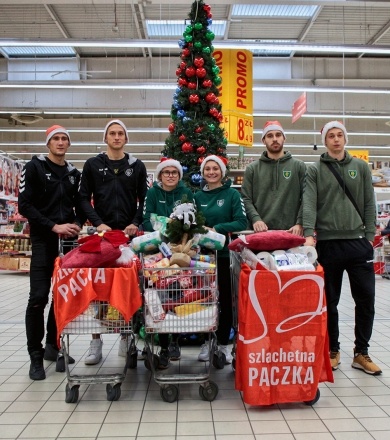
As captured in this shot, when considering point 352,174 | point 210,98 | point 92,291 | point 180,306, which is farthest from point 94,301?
point 210,98

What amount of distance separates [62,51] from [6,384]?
35.8 feet

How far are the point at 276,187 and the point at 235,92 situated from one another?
5.39 m

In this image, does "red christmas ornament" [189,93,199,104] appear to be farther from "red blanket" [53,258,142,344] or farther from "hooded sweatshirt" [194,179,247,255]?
"red blanket" [53,258,142,344]

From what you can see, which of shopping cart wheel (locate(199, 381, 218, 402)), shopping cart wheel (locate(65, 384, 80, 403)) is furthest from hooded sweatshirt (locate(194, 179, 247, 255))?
shopping cart wheel (locate(65, 384, 80, 403))

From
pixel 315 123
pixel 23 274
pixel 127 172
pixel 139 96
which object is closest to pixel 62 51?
pixel 139 96

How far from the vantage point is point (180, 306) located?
2.71 m

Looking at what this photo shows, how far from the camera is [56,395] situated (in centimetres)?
292

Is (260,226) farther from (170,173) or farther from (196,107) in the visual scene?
(196,107)

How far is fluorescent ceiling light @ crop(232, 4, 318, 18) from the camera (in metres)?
9.68

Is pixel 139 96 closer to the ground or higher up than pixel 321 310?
higher up

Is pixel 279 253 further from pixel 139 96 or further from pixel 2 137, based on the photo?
pixel 2 137

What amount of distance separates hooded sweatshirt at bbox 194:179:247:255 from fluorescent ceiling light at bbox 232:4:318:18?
24.6 feet

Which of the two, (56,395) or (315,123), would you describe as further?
(315,123)

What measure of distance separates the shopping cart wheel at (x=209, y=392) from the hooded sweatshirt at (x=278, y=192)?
1.19 m
